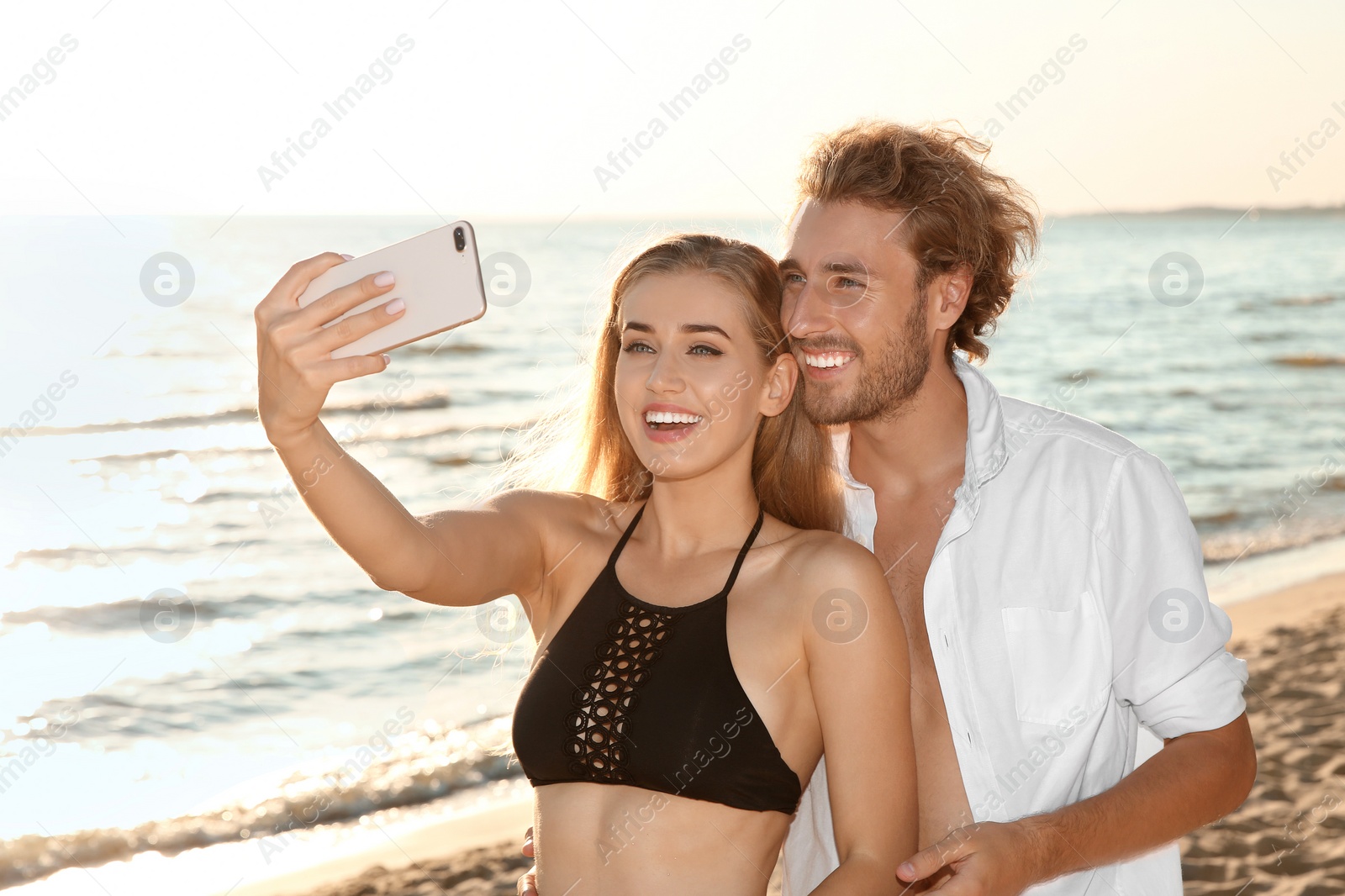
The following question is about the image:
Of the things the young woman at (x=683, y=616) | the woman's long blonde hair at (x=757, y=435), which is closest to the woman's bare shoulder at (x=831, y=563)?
the young woman at (x=683, y=616)

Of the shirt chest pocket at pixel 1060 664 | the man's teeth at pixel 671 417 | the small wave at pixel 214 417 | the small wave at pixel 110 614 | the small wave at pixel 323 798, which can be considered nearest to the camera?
the man's teeth at pixel 671 417

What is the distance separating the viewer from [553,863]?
2592 mm

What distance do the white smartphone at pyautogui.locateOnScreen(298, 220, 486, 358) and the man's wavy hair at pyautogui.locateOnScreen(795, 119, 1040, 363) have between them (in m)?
1.85

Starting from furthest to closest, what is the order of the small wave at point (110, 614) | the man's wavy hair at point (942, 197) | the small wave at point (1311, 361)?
the small wave at point (1311, 361) < the small wave at point (110, 614) < the man's wavy hair at point (942, 197)

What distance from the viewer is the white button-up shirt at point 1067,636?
2900 mm

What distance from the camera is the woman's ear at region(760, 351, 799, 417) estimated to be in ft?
9.69

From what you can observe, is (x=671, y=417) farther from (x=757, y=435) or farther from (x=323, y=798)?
(x=323, y=798)

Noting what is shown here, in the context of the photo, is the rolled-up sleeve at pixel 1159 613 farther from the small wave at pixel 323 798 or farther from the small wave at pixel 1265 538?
the small wave at pixel 1265 538

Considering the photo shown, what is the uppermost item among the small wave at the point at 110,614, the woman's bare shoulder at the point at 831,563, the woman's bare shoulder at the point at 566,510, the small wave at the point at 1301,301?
the small wave at the point at 1301,301

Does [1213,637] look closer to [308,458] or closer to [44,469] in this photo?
[308,458]

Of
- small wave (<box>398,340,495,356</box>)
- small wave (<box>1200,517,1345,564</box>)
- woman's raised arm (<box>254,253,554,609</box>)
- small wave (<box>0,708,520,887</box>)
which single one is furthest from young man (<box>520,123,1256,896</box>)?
small wave (<box>398,340,495,356</box>)

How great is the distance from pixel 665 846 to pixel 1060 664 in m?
1.24

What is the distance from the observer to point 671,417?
8.94 ft

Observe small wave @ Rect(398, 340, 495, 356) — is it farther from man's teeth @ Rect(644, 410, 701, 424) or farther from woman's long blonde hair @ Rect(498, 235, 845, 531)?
man's teeth @ Rect(644, 410, 701, 424)
